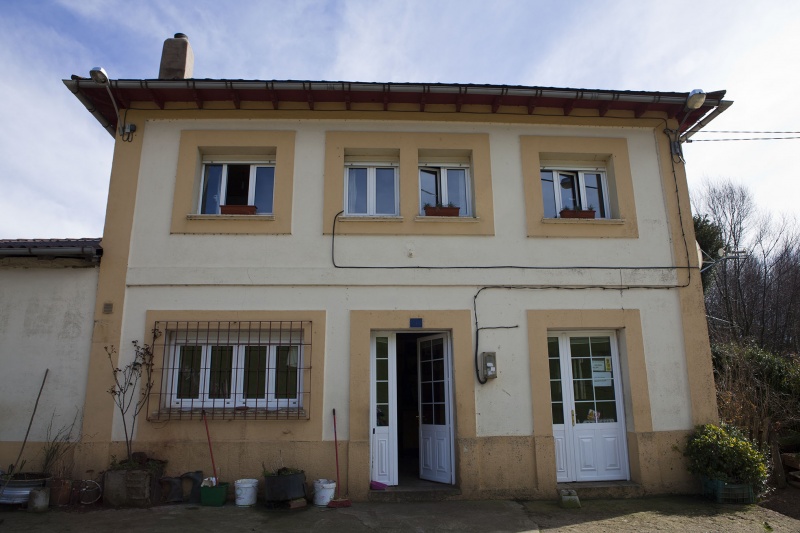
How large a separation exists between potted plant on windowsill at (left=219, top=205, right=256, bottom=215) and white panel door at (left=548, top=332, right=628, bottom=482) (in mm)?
4861

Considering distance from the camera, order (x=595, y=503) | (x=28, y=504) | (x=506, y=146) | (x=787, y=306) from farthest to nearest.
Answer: (x=787, y=306)
(x=506, y=146)
(x=595, y=503)
(x=28, y=504)

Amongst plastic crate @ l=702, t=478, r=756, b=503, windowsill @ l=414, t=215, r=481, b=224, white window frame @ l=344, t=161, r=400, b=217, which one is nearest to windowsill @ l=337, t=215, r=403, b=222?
white window frame @ l=344, t=161, r=400, b=217

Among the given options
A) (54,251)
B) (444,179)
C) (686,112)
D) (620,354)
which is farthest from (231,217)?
(686,112)

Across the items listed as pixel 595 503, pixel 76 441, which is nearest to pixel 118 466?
pixel 76 441

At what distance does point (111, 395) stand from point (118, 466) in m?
0.95

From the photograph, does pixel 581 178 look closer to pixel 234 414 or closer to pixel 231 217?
pixel 231 217

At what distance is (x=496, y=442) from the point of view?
7.17 meters

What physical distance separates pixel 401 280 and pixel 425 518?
10.2ft

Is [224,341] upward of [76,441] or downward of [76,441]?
upward

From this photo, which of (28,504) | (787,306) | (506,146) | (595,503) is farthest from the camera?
(787,306)

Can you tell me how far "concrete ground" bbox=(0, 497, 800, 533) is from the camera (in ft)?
19.1

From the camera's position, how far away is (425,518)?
244 inches

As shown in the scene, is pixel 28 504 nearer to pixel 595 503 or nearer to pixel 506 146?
pixel 595 503

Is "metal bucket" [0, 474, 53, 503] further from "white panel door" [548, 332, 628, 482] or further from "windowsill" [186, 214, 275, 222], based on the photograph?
"white panel door" [548, 332, 628, 482]
